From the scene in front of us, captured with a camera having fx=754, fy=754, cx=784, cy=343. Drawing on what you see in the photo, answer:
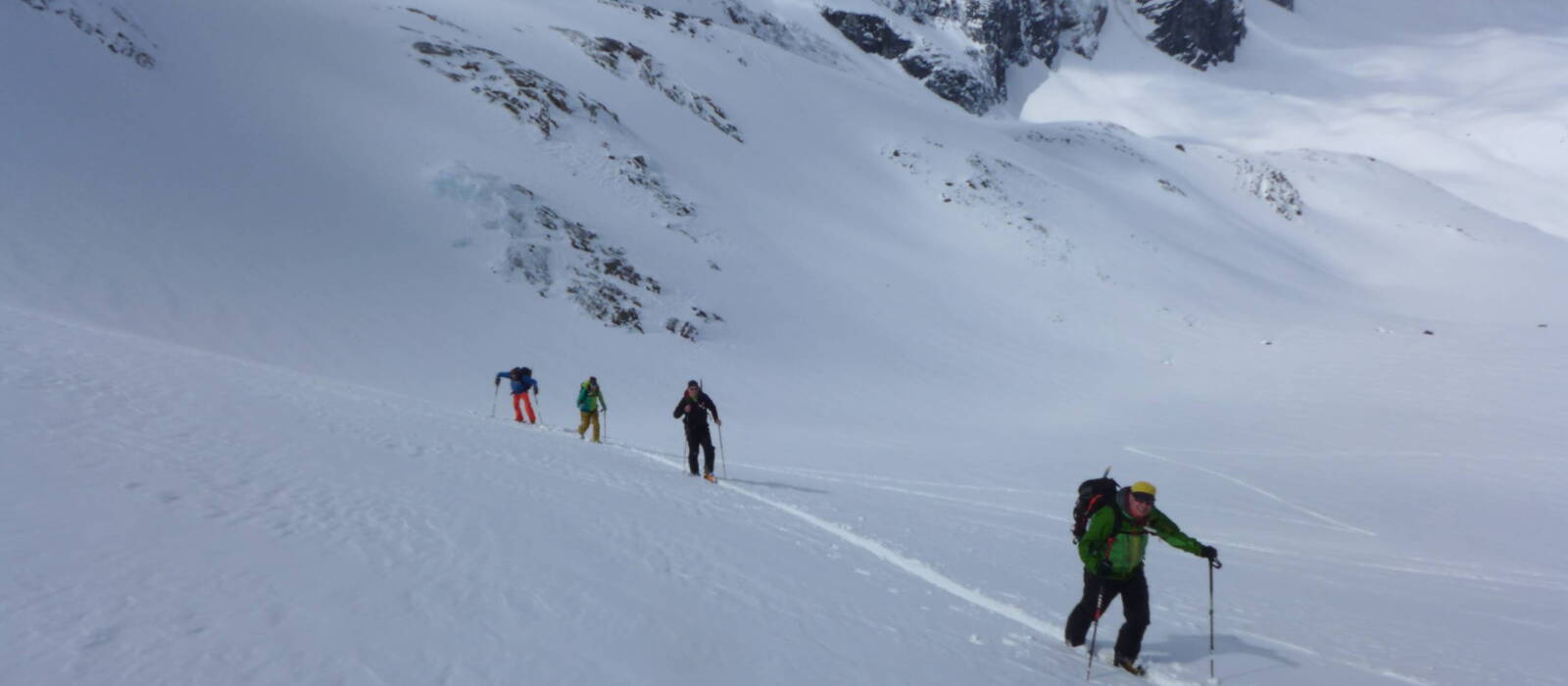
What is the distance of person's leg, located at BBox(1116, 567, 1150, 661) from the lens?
5.94 m

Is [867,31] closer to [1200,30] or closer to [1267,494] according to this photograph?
[1200,30]

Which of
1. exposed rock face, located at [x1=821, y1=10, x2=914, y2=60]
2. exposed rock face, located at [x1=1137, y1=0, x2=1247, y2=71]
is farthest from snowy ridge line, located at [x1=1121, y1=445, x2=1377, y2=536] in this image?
exposed rock face, located at [x1=1137, y1=0, x2=1247, y2=71]

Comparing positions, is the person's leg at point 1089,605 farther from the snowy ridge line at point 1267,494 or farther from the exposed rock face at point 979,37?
the exposed rock face at point 979,37

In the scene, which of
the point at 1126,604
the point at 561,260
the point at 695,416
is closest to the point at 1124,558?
the point at 1126,604

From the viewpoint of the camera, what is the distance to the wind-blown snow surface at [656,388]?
4699mm

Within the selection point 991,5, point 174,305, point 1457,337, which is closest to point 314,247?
point 174,305

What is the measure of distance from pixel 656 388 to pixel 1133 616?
1928 cm

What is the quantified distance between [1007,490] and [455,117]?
97.0 feet

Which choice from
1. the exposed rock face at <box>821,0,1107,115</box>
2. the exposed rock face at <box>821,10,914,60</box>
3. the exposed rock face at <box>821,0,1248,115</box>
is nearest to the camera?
the exposed rock face at <box>821,10,914,60</box>

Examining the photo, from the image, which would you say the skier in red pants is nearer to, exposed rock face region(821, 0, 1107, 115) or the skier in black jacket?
the skier in black jacket

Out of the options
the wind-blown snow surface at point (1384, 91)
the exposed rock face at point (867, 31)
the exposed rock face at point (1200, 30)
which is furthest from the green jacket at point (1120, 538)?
the exposed rock face at point (1200, 30)

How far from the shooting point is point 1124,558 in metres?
5.89

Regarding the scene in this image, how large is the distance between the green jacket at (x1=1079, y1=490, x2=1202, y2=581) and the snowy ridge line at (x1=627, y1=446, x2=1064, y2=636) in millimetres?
1052

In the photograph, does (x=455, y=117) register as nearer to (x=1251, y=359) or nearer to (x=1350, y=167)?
(x=1251, y=359)
